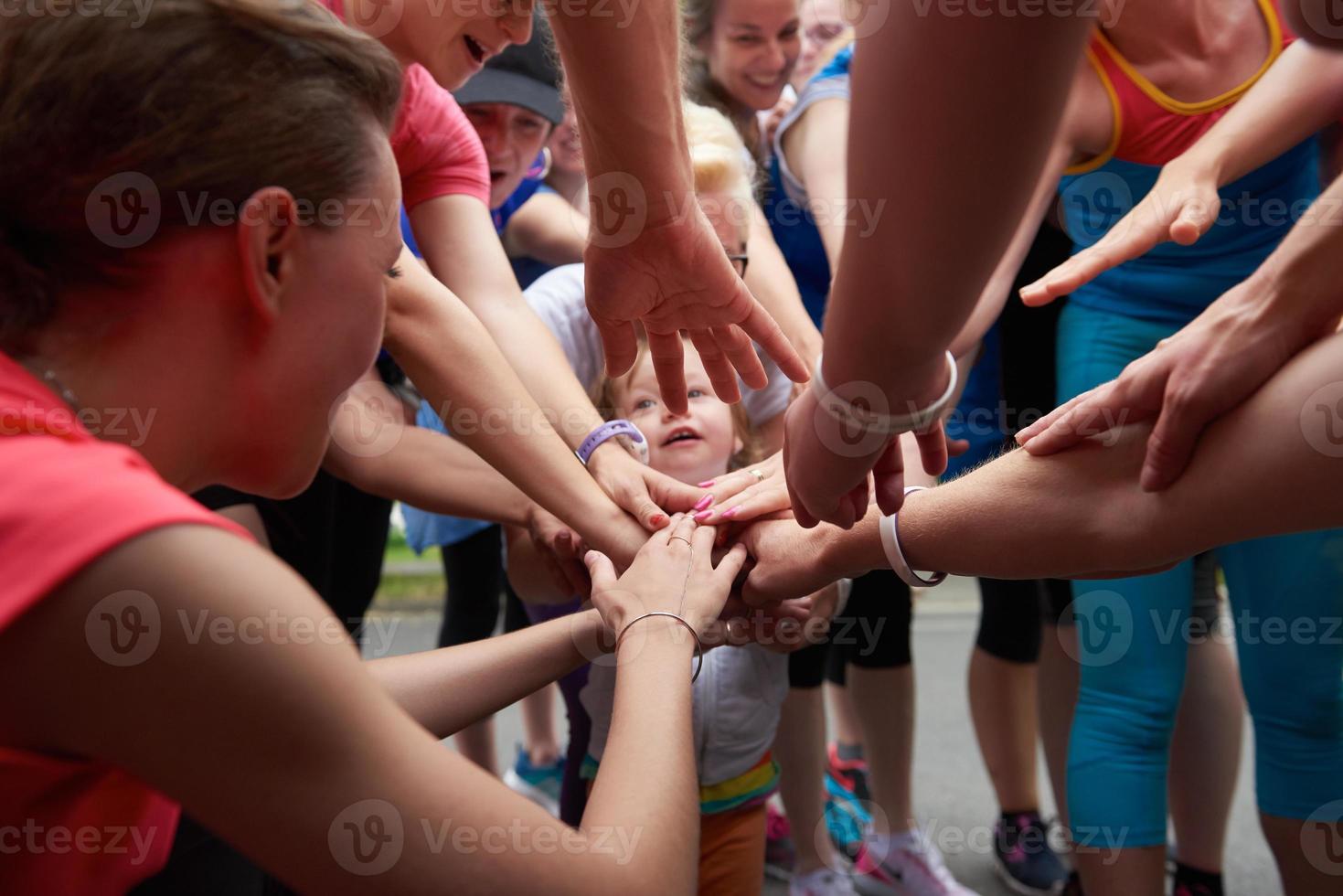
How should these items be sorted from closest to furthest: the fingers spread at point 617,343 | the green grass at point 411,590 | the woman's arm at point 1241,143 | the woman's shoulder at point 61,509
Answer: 1. the woman's shoulder at point 61,509
2. the woman's arm at point 1241,143
3. the fingers spread at point 617,343
4. the green grass at point 411,590

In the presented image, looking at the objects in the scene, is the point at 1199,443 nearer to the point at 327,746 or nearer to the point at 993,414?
the point at 327,746

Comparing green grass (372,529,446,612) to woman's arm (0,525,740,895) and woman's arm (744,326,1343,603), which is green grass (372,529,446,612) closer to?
woman's arm (744,326,1343,603)

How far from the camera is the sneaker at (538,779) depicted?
2.41 m

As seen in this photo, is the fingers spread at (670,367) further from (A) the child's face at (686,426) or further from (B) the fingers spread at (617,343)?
(A) the child's face at (686,426)

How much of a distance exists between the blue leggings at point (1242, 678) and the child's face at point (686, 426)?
0.52 m

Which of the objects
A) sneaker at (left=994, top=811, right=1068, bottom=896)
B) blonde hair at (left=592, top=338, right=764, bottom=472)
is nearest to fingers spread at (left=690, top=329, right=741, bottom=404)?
blonde hair at (left=592, top=338, right=764, bottom=472)

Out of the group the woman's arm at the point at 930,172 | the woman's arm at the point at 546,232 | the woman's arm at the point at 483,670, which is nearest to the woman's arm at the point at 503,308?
the woman's arm at the point at 483,670

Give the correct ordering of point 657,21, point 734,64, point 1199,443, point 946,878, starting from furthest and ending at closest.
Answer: point 734,64, point 946,878, point 657,21, point 1199,443

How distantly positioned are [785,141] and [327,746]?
5.08 ft

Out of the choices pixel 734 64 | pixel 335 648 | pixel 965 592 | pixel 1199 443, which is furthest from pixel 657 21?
pixel 965 592

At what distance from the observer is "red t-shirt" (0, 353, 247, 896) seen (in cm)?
61

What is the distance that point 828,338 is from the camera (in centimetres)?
88

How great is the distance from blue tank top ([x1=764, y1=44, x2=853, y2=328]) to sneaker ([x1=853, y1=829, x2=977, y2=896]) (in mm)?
901

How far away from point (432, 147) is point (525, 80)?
0.44m
